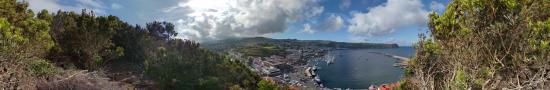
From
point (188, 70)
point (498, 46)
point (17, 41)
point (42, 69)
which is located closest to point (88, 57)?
point (188, 70)

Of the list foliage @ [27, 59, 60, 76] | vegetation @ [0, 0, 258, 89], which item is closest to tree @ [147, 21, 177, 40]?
vegetation @ [0, 0, 258, 89]

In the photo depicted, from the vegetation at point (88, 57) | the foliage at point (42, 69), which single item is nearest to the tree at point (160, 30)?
the vegetation at point (88, 57)

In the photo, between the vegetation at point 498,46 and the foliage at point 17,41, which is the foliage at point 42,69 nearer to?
the foliage at point 17,41

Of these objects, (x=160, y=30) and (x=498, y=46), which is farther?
(x=160, y=30)

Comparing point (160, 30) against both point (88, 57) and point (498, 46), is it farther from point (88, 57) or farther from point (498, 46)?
point (498, 46)

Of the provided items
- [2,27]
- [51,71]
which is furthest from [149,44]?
[2,27]

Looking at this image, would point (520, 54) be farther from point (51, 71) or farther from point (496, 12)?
point (51, 71)

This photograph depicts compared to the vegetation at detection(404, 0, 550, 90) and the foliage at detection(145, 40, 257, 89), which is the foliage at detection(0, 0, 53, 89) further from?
the vegetation at detection(404, 0, 550, 90)
